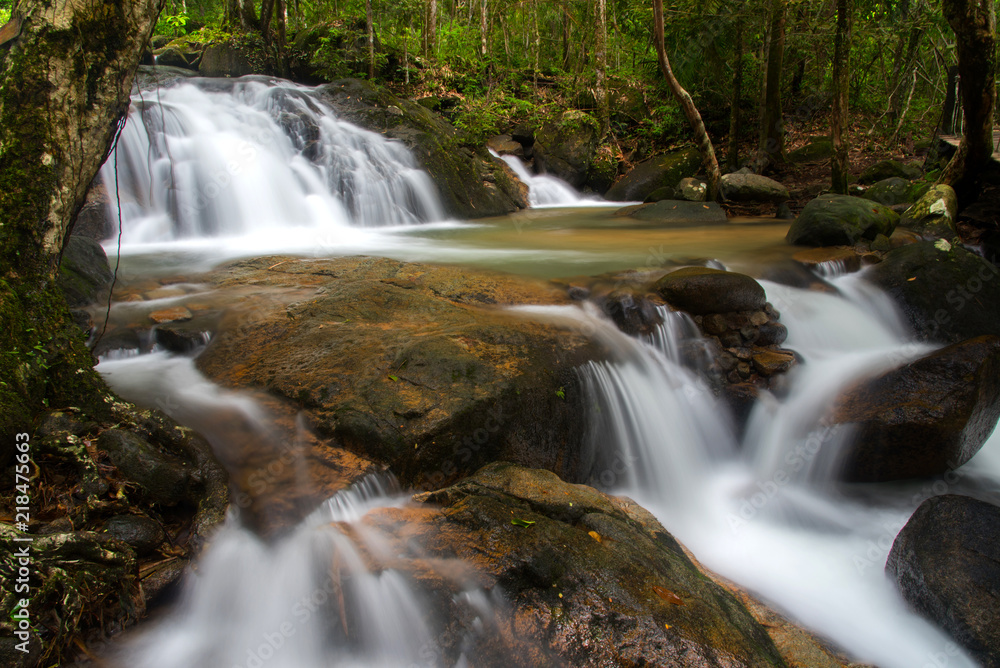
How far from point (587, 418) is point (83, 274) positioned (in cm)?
444

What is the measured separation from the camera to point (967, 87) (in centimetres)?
639

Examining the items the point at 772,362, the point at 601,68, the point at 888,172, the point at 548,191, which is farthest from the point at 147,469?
the point at 601,68

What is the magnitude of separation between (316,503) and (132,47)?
2447 millimetres

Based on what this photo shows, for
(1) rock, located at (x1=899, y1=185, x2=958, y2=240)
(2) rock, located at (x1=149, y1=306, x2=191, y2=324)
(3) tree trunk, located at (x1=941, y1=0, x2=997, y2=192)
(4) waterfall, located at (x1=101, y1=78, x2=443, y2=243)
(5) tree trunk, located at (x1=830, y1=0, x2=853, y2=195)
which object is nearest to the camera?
(2) rock, located at (x1=149, y1=306, x2=191, y2=324)

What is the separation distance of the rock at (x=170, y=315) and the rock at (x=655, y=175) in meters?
11.3

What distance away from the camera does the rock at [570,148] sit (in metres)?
14.7

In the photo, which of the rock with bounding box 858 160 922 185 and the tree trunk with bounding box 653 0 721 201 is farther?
the rock with bounding box 858 160 922 185

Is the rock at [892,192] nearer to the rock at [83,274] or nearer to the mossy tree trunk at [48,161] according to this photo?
the mossy tree trunk at [48,161]

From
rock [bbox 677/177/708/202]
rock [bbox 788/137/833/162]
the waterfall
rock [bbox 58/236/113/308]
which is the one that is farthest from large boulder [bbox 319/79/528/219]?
rock [bbox 788/137/833/162]

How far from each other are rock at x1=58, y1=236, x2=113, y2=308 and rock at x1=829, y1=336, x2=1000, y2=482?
6196mm

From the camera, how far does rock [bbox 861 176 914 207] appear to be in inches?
365

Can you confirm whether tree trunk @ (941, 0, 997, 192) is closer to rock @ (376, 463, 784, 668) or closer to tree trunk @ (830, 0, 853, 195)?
tree trunk @ (830, 0, 853, 195)

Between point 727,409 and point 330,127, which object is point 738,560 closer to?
point 727,409

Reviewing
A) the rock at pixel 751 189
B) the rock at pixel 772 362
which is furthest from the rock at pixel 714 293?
the rock at pixel 751 189
